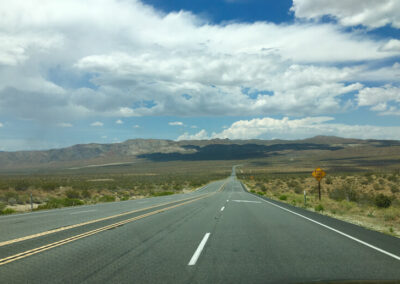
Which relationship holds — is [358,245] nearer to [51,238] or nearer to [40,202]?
[51,238]

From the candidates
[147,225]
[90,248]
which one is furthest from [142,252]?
[147,225]

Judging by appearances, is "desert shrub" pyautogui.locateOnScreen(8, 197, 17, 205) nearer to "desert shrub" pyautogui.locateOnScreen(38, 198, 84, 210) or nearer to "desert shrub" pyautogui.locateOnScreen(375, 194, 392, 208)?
"desert shrub" pyautogui.locateOnScreen(38, 198, 84, 210)

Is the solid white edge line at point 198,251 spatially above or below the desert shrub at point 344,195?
above

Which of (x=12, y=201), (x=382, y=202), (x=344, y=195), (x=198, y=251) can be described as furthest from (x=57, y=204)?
(x=344, y=195)

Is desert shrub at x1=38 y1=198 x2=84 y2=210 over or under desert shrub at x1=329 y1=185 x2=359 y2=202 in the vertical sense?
over

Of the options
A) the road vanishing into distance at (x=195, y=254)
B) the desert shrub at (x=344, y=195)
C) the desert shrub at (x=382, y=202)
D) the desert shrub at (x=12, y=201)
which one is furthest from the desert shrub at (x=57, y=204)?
the desert shrub at (x=382, y=202)

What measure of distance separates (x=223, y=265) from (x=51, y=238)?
5691mm

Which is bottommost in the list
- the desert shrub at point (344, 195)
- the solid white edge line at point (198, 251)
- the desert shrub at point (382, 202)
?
the desert shrub at point (344, 195)

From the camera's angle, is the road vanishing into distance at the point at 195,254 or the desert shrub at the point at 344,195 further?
the desert shrub at the point at 344,195

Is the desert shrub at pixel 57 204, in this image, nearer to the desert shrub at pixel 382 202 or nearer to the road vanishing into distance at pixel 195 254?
the road vanishing into distance at pixel 195 254

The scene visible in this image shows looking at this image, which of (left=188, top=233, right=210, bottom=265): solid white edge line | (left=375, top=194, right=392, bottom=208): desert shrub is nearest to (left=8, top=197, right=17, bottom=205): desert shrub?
(left=188, top=233, right=210, bottom=265): solid white edge line

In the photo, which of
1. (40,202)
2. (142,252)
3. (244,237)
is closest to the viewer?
(142,252)

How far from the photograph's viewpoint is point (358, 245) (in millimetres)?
8375

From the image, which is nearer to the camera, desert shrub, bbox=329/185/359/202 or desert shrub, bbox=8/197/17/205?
desert shrub, bbox=329/185/359/202
